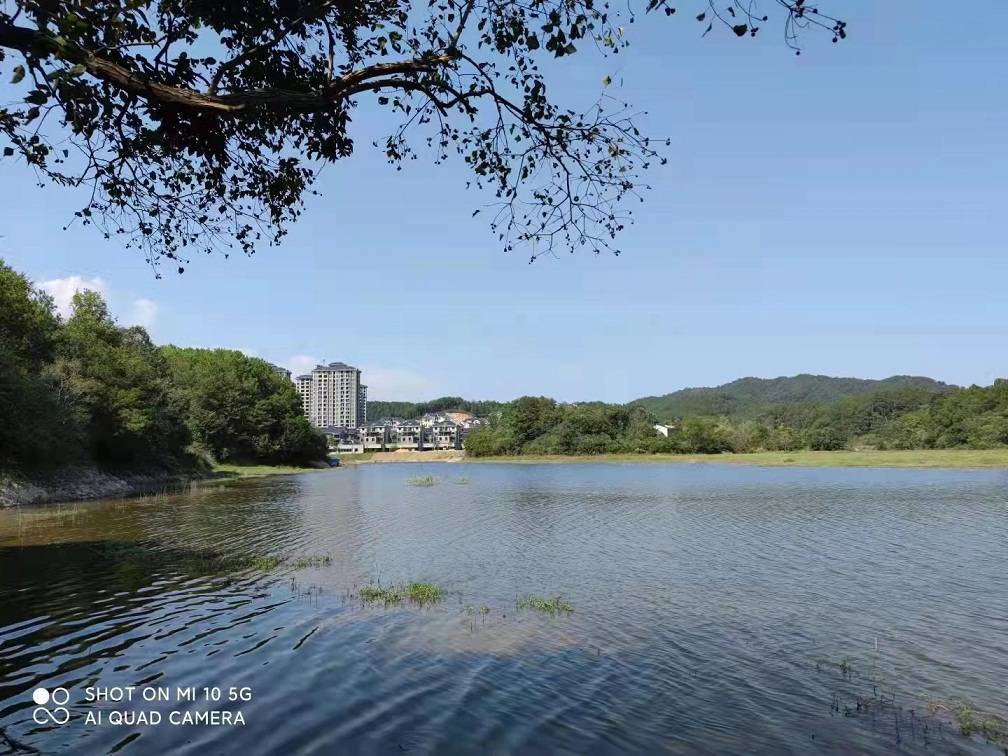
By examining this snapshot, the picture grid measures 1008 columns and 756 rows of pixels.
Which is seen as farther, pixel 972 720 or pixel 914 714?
pixel 914 714

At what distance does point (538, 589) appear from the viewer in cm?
1948

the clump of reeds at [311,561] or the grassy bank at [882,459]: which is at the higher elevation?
the clump of reeds at [311,561]

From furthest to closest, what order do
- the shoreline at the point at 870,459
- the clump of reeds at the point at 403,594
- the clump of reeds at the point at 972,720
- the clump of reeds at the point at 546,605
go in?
the shoreline at the point at 870,459
the clump of reeds at the point at 403,594
the clump of reeds at the point at 546,605
the clump of reeds at the point at 972,720

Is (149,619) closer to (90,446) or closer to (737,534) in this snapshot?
(737,534)

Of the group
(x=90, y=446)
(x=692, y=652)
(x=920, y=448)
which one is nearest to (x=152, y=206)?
(x=692, y=652)

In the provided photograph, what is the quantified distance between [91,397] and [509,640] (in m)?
51.5

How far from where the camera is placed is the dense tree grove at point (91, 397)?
42.8 meters

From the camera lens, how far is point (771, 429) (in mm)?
168750

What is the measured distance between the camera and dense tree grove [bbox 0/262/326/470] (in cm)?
4278

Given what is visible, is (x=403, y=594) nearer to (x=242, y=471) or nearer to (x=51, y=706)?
(x=51, y=706)

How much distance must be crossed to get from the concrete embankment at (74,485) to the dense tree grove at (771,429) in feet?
387

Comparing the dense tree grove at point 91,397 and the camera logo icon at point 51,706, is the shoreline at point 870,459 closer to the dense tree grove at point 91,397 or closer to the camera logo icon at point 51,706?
the dense tree grove at point 91,397

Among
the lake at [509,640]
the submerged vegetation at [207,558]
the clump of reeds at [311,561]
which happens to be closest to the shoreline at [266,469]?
the lake at [509,640]

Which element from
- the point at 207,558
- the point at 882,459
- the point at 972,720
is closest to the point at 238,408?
the point at 207,558
